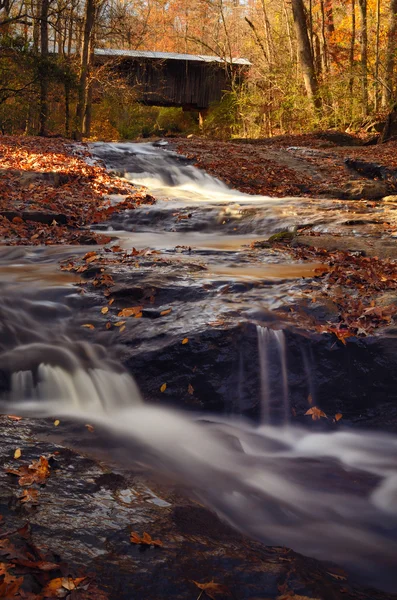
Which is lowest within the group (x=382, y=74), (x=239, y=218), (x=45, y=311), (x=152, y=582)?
(x=152, y=582)

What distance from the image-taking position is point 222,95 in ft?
97.1

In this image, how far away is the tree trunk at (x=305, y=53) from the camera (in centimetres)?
2133

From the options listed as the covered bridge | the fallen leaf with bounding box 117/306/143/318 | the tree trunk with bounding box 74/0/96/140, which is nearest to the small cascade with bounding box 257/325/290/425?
the fallen leaf with bounding box 117/306/143/318

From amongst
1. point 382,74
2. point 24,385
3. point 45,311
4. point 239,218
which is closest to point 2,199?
point 239,218

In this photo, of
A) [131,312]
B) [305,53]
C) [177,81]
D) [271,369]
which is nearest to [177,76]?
[177,81]

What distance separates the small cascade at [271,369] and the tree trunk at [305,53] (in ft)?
64.3

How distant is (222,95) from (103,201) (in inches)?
809

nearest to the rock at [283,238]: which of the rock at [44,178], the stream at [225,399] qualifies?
the stream at [225,399]

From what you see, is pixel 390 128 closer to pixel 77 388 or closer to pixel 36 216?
pixel 36 216

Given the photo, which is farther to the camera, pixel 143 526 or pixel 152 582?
pixel 143 526

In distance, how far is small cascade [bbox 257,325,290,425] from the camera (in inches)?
176

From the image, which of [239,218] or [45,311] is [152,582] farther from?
[239,218]

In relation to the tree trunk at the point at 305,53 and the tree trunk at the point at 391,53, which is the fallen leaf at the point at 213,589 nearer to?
the tree trunk at the point at 391,53

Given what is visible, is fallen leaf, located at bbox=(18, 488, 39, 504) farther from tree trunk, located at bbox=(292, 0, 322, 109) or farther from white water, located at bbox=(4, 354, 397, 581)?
tree trunk, located at bbox=(292, 0, 322, 109)
